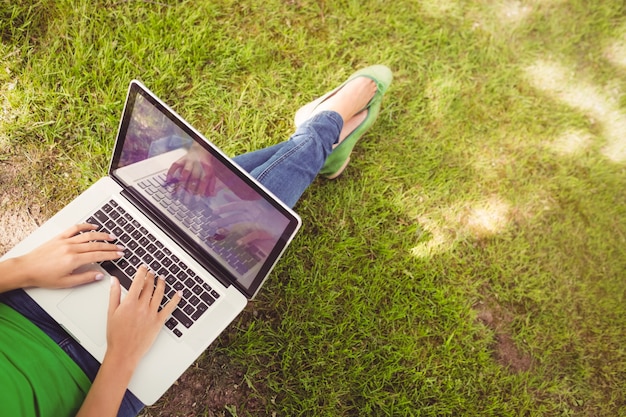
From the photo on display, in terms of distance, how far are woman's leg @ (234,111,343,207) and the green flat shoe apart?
0.19 metres

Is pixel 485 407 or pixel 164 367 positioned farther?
pixel 485 407

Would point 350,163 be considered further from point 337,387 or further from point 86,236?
point 86,236

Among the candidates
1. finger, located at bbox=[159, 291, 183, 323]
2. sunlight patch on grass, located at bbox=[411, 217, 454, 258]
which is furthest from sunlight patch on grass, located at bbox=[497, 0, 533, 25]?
finger, located at bbox=[159, 291, 183, 323]

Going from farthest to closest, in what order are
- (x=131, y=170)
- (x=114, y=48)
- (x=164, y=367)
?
(x=114, y=48), (x=131, y=170), (x=164, y=367)

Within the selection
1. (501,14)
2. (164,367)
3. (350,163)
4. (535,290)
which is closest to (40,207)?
(164,367)

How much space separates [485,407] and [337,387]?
88cm

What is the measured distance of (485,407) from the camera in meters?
2.21

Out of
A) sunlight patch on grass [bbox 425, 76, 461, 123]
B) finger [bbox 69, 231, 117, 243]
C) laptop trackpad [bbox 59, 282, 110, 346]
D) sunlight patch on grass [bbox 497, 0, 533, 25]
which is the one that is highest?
sunlight patch on grass [bbox 497, 0, 533, 25]

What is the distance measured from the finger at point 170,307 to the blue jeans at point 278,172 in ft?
1.02

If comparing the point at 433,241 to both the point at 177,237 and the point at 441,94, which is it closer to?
the point at 441,94

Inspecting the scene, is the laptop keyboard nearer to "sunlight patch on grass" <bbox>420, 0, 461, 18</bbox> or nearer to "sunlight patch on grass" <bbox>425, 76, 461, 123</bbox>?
Result: "sunlight patch on grass" <bbox>425, 76, 461, 123</bbox>

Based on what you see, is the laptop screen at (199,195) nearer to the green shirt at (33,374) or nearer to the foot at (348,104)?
the green shirt at (33,374)

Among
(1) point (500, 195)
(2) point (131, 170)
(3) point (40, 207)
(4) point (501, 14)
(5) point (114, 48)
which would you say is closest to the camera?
(2) point (131, 170)

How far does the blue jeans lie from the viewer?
1.45m
